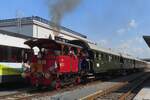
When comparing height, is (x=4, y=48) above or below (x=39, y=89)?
above

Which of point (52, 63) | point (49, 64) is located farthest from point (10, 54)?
point (52, 63)

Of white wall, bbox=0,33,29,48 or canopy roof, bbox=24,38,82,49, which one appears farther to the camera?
white wall, bbox=0,33,29,48

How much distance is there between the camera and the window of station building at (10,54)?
2082 centimetres

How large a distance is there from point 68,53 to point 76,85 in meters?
3.29

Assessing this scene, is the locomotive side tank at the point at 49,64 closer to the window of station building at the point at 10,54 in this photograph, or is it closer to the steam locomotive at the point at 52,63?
the steam locomotive at the point at 52,63

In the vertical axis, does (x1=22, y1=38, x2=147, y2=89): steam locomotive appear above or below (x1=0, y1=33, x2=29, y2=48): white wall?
below

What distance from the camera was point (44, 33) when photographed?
48156 millimetres

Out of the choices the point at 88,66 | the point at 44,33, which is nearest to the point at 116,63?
the point at 88,66

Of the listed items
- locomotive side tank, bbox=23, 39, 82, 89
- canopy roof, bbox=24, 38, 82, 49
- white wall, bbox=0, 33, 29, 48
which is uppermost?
white wall, bbox=0, 33, 29, 48

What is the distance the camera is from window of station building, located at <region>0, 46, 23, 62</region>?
2082cm

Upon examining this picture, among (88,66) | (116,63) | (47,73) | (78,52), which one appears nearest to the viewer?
(47,73)

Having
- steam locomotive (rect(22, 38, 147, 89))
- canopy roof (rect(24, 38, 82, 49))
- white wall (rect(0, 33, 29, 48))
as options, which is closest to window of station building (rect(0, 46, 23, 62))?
white wall (rect(0, 33, 29, 48))

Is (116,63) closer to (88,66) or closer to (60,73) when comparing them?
(88,66)

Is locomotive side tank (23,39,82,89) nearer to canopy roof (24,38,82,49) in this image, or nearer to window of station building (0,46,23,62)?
canopy roof (24,38,82,49)
